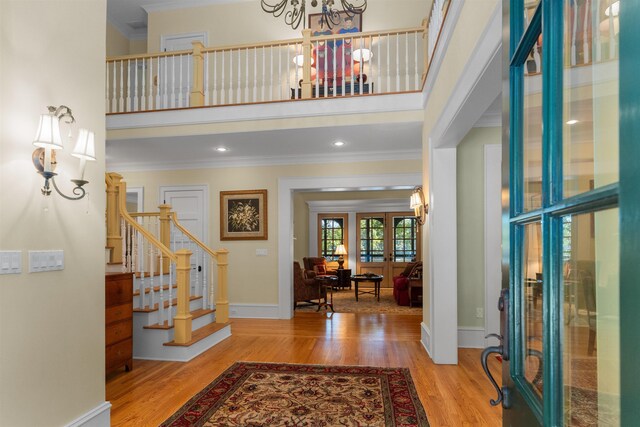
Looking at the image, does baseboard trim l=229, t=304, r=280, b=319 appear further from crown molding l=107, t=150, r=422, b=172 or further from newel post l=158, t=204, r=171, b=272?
crown molding l=107, t=150, r=422, b=172

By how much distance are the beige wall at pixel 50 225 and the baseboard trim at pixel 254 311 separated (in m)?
3.85

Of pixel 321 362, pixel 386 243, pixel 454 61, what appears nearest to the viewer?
pixel 454 61

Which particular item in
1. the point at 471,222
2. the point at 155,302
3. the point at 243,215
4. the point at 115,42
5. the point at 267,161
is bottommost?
the point at 155,302

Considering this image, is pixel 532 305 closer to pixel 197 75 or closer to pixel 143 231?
pixel 143 231

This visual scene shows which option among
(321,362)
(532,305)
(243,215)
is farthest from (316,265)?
(532,305)

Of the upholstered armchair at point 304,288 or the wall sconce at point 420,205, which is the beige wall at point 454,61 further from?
the upholstered armchair at point 304,288

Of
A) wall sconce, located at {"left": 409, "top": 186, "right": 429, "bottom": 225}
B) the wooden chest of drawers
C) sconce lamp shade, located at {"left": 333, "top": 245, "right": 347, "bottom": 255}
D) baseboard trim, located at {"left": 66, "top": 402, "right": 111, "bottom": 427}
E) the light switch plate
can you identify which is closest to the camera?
the light switch plate

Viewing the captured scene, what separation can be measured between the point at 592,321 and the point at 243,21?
714cm

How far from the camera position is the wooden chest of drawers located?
343 cm

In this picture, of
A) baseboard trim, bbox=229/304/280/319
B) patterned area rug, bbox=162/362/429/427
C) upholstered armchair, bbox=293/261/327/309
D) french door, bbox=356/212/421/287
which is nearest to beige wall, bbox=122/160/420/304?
baseboard trim, bbox=229/304/280/319

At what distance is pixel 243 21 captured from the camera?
6.59m

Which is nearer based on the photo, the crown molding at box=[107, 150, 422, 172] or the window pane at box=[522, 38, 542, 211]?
the window pane at box=[522, 38, 542, 211]

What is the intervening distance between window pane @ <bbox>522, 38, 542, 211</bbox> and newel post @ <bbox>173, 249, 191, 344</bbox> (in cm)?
387

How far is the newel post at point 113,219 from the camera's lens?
4.23 meters
